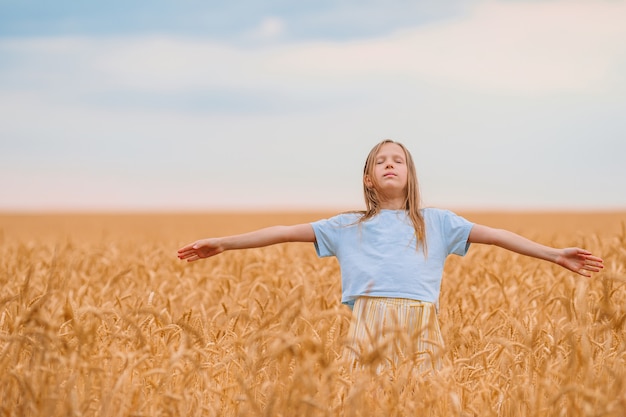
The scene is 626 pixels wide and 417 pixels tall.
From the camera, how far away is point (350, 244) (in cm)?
378

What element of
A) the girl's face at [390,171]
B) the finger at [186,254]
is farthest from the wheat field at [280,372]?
the girl's face at [390,171]

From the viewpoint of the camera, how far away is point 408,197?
3.81 meters

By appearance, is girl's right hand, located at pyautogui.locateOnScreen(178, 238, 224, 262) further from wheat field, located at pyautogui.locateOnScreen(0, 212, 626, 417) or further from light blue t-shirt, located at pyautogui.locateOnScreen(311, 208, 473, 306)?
light blue t-shirt, located at pyautogui.locateOnScreen(311, 208, 473, 306)

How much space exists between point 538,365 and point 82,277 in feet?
11.8

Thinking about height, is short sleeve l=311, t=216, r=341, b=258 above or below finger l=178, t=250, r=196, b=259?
above

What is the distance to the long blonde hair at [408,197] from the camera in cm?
372

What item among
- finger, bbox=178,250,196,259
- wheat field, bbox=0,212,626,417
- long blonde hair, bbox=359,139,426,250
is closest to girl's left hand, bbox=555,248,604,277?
wheat field, bbox=0,212,626,417

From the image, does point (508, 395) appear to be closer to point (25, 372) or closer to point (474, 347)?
point (474, 347)

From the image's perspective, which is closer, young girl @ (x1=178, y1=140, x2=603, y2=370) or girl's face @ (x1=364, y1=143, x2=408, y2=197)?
young girl @ (x1=178, y1=140, x2=603, y2=370)

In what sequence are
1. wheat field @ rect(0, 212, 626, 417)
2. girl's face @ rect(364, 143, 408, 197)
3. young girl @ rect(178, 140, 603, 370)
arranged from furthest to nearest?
girl's face @ rect(364, 143, 408, 197)
young girl @ rect(178, 140, 603, 370)
wheat field @ rect(0, 212, 626, 417)

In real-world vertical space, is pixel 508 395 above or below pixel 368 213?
below

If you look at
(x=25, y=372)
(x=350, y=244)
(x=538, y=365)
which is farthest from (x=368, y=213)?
(x=25, y=372)

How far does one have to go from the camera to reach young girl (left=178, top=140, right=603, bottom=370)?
3.59m

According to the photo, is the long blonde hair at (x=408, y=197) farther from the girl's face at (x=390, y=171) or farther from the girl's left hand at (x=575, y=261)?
the girl's left hand at (x=575, y=261)
